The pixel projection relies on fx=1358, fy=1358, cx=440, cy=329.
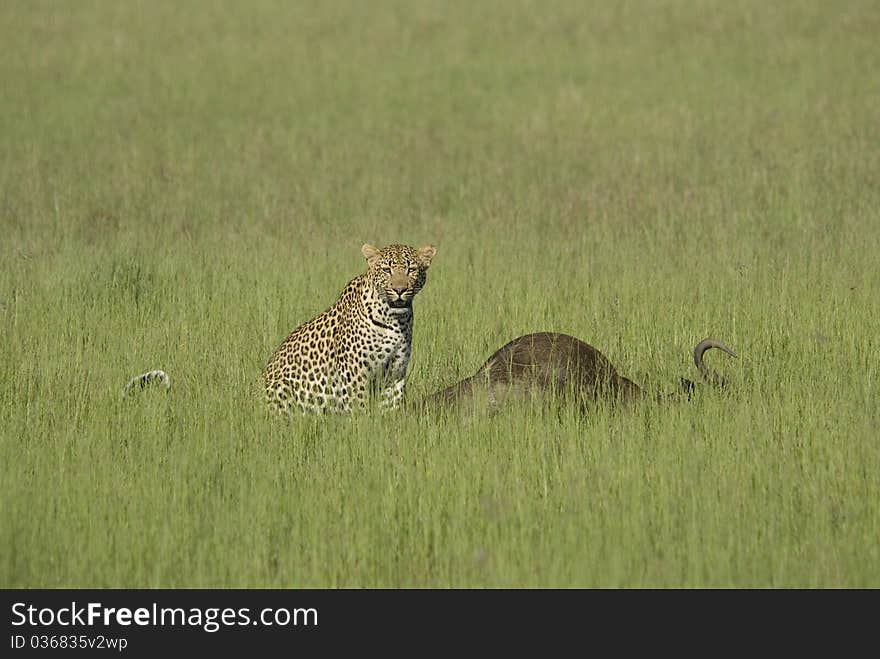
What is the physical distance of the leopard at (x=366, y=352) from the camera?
8.33m

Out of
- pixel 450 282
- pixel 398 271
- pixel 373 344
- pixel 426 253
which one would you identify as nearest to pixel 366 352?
pixel 373 344

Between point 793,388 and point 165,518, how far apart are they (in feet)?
13.6

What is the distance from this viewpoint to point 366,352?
8297mm

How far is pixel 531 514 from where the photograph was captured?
635 cm

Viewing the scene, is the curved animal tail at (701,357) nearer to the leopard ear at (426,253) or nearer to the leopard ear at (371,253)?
the leopard ear at (426,253)

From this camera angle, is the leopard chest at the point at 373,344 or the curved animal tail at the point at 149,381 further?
the curved animal tail at the point at 149,381

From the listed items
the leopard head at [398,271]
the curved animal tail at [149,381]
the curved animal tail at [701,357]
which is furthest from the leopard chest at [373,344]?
the curved animal tail at [701,357]

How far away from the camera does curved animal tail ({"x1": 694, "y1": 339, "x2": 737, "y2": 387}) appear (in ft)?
25.7

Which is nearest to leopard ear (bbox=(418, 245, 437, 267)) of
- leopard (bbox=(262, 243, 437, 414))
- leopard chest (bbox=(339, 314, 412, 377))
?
leopard (bbox=(262, 243, 437, 414))

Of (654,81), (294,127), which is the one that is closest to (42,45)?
(294,127)

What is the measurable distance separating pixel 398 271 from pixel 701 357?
1.89m

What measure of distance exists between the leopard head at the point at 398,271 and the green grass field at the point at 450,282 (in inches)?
33.1

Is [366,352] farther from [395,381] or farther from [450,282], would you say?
[450,282]

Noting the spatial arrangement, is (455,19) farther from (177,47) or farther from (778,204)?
(778,204)
